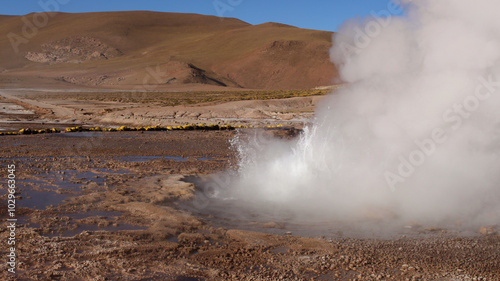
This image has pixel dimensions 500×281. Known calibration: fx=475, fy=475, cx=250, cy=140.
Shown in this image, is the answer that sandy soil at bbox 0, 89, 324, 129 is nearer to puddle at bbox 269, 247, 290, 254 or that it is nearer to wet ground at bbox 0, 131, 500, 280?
wet ground at bbox 0, 131, 500, 280

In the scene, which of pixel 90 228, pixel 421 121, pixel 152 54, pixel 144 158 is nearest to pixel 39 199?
pixel 90 228

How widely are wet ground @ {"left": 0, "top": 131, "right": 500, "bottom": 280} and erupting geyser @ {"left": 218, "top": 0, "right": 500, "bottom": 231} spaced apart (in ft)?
3.46

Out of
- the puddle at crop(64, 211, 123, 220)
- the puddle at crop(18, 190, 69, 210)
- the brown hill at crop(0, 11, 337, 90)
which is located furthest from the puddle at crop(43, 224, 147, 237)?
the brown hill at crop(0, 11, 337, 90)

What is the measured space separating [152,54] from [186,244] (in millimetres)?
117249

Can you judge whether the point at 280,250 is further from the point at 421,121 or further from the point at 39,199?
the point at 39,199

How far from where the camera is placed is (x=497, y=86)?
23.6 feet

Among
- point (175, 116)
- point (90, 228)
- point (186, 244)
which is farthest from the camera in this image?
point (175, 116)

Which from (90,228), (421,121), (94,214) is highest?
(421,121)

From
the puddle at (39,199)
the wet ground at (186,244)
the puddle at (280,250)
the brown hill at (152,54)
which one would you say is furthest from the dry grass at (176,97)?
the puddle at (280,250)

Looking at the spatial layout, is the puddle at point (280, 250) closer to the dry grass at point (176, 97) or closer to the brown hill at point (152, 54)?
the dry grass at point (176, 97)

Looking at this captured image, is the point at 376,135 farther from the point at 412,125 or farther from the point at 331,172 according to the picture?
the point at 331,172

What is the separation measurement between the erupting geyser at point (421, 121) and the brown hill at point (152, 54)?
7705cm

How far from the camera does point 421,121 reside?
25.6 feet

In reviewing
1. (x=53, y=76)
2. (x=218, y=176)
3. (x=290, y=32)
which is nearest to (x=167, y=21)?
(x=290, y=32)
